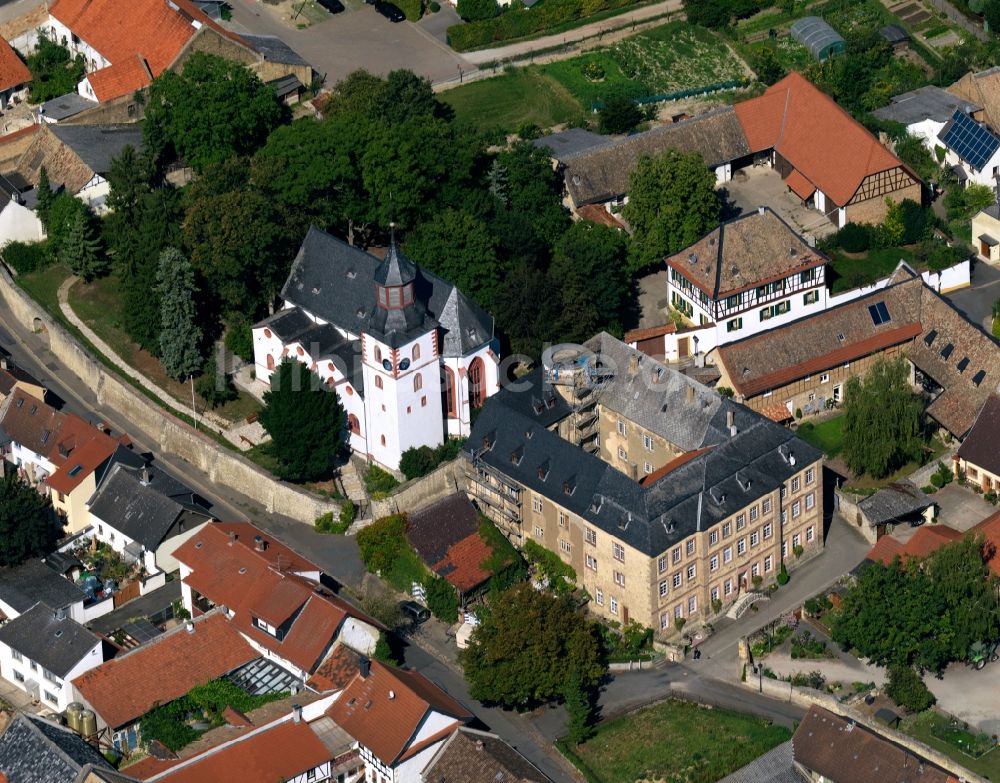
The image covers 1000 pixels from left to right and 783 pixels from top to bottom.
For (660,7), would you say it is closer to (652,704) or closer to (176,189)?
A: (176,189)

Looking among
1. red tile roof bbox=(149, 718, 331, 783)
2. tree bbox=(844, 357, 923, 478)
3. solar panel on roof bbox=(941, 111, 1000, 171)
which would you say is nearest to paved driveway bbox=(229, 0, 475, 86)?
solar panel on roof bbox=(941, 111, 1000, 171)

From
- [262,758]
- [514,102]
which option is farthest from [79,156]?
[262,758]

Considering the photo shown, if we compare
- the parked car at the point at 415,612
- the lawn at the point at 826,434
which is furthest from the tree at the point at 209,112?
the lawn at the point at 826,434

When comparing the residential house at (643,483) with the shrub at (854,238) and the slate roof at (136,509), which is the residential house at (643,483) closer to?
the slate roof at (136,509)

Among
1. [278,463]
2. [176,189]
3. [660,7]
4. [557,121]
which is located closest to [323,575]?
[278,463]

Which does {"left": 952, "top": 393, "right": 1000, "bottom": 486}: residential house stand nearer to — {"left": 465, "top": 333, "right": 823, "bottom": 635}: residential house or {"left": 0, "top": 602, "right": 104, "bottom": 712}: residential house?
{"left": 465, "top": 333, "right": 823, "bottom": 635}: residential house
